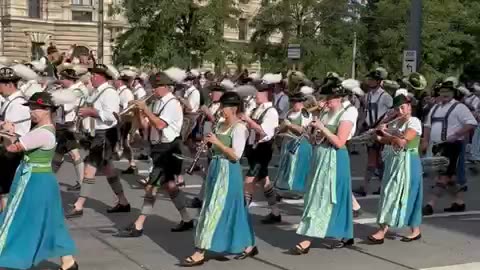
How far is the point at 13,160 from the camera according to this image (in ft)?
26.1

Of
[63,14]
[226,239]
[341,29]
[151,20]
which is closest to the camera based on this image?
[226,239]

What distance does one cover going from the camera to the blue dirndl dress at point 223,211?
7.00 meters

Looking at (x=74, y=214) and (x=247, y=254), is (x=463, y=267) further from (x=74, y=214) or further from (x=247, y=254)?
(x=74, y=214)

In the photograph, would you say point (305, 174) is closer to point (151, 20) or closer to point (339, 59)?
point (151, 20)

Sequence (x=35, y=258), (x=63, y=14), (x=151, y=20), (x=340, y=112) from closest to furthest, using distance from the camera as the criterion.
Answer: (x=35, y=258) < (x=340, y=112) < (x=151, y=20) < (x=63, y=14)

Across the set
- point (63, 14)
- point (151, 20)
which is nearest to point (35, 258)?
point (151, 20)

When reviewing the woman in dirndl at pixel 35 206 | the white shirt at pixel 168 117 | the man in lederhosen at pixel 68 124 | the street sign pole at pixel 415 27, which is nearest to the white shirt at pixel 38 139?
the woman in dirndl at pixel 35 206

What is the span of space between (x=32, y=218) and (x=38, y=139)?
0.65 m

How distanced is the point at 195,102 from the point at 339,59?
28.0 metres

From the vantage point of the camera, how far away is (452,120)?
32.7 ft

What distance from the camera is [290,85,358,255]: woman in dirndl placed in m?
7.59

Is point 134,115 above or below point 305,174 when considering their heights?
above

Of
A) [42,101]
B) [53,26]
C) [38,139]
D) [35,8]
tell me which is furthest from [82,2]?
[38,139]

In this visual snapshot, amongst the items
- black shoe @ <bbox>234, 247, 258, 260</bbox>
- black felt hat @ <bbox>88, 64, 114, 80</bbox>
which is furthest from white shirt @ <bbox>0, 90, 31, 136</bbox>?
black shoe @ <bbox>234, 247, 258, 260</bbox>
